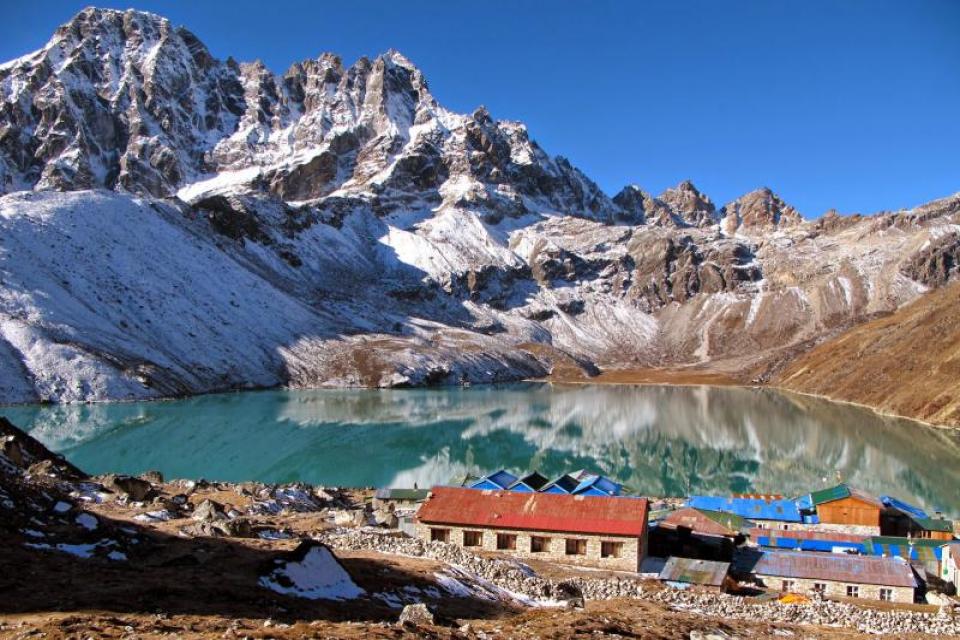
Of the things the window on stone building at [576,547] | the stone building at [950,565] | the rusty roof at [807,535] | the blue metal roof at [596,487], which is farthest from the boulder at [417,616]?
the blue metal roof at [596,487]

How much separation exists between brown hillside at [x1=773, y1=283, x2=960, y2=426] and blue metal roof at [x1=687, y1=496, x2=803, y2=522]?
74.9m

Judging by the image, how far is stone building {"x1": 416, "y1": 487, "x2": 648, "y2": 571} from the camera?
39125 millimetres

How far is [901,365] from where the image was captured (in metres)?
144

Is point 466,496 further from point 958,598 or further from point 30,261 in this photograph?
point 30,261

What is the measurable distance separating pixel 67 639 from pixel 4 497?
47.4 feet

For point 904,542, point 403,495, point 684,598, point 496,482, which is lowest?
point 684,598

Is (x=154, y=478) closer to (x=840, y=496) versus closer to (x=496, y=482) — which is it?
(x=496, y=482)

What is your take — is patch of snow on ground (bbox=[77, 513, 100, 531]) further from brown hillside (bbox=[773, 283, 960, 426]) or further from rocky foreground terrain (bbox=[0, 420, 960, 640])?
brown hillside (bbox=[773, 283, 960, 426])

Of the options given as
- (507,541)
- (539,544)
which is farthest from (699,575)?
(507,541)

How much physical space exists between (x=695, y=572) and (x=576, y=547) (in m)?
6.12

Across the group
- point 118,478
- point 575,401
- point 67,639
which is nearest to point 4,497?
point 67,639

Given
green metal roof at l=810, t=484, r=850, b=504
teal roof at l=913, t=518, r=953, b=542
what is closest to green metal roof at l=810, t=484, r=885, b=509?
green metal roof at l=810, t=484, r=850, b=504

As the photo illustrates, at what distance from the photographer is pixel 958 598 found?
3828 cm

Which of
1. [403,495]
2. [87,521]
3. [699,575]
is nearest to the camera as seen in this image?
[87,521]
